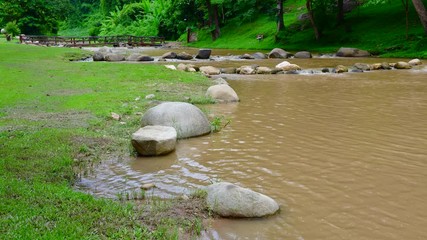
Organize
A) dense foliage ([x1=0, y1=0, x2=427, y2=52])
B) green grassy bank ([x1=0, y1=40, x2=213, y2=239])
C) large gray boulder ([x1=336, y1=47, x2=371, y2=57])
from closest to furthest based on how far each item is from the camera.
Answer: green grassy bank ([x1=0, y1=40, x2=213, y2=239]) → large gray boulder ([x1=336, y1=47, x2=371, y2=57]) → dense foliage ([x1=0, y1=0, x2=427, y2=52])

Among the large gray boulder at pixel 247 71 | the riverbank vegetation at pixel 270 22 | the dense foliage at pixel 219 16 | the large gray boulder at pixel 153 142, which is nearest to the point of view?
the large gray boulder at pixel 153 142

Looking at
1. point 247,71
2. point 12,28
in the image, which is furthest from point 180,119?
point 12,28

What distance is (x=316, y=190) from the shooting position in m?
6.55

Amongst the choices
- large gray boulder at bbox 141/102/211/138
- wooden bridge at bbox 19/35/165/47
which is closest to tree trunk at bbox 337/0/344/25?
wooden bridge at bbox 19/35/165/47

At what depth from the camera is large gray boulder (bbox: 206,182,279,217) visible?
5680mm

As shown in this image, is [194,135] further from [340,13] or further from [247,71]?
[340,13]

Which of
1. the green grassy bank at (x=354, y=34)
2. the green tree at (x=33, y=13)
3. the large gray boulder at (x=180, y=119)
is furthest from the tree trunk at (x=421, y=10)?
the green tree at (x=33, y=13)

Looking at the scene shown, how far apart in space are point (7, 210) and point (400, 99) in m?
12.5

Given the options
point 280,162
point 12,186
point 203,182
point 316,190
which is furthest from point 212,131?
point 12,186

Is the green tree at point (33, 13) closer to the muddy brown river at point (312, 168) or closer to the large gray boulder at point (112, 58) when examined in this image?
the large gray boulder at point (112, 58)

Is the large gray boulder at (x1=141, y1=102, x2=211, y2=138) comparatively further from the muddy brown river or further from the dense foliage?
the dense foliage

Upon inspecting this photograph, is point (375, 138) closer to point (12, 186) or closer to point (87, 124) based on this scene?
point (87, 124)

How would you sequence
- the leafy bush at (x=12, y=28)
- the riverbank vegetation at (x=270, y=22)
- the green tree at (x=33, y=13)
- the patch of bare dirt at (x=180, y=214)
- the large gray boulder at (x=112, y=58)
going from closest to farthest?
the patch of bare dirt at (x=180, y=214)
the large gray boulder at (x=112, y=58)
the riverbank vegetation at (x=270, y=22)
the green tree at (x=33, y=13)
the leafy bush at (x=12, y=28)

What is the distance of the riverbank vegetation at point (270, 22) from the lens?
34.0 metres
